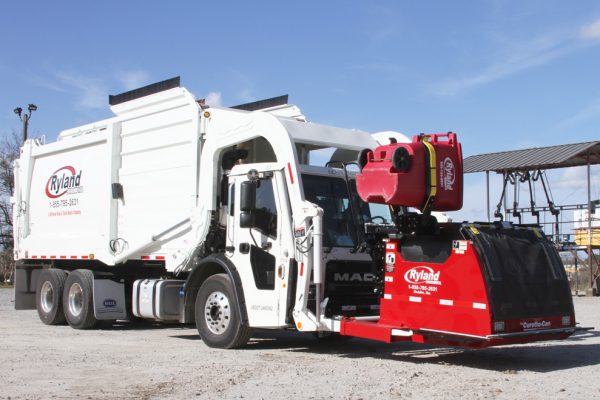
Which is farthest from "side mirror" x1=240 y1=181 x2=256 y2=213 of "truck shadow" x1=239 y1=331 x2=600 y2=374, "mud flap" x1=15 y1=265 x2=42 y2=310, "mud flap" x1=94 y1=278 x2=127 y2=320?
"mud flap" x1=15 y1=265 x2=42 y2=310

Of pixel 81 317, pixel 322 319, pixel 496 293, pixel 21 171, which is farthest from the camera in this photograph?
pixel 21 171

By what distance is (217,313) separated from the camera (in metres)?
10.5

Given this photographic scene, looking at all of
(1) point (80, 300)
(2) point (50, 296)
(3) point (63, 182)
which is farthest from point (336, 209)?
(2) point (50, 296)

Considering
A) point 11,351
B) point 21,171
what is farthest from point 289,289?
point 21,171

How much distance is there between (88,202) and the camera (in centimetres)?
1405

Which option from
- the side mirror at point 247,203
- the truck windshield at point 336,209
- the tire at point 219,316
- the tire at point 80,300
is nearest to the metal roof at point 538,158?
the tire at point 80,300

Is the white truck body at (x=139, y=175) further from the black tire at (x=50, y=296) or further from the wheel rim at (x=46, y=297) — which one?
the wheel rim at (x=46, y=297)

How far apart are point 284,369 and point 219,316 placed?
2.08m

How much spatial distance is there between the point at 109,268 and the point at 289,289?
5.41m

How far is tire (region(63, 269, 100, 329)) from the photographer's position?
1343 cm

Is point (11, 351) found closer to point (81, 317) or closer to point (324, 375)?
point (81, 317)

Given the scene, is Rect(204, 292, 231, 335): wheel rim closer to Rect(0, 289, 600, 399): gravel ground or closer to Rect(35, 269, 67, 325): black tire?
Rect(0, 289, 600, 399): gravel ground

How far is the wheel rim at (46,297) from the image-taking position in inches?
579

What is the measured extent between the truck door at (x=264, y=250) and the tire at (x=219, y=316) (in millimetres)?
278
